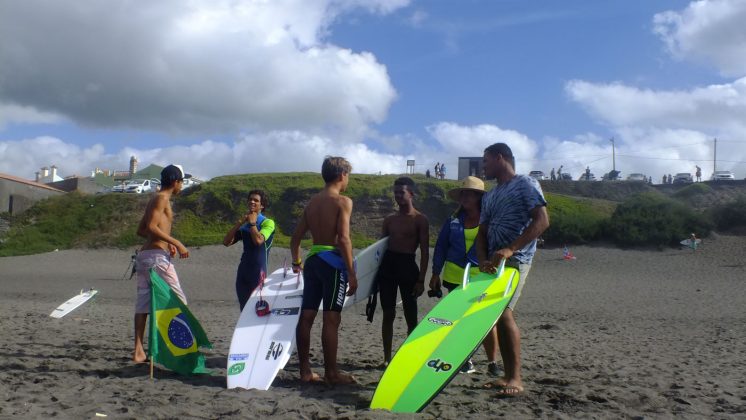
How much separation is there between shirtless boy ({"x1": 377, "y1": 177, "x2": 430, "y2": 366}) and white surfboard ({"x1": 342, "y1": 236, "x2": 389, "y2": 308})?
0.24 ft

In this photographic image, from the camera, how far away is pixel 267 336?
17.3ft

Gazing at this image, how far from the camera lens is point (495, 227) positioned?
496cm

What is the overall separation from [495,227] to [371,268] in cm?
154

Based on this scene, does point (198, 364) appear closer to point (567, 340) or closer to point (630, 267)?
point (567, 340)

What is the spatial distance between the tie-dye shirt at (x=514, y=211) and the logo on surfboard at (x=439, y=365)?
3.45 feet

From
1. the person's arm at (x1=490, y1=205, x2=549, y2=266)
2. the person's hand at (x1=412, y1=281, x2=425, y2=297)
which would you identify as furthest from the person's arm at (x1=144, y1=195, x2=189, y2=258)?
the person's arm at (x1=490, y1=205, x2=549, y2=266)

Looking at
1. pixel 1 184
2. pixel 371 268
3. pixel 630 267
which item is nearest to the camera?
pixel 371 268

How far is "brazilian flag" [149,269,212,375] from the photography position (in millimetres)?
5277

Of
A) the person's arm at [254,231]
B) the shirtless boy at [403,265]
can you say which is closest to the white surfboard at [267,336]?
the person's arm at [254,231]

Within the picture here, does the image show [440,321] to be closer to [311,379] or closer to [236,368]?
[311,379]

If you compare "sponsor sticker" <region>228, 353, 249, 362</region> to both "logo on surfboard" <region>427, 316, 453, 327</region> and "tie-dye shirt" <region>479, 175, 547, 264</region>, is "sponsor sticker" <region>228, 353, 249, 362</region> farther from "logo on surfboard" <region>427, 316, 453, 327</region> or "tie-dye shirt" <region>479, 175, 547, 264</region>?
"tie-dye shirt" <region>479, 175, 547, 264</region>

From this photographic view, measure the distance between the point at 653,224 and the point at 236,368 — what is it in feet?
86.0

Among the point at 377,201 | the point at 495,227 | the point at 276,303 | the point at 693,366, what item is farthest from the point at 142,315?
the point at 377,201

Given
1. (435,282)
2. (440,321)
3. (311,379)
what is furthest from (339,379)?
(435,282)
